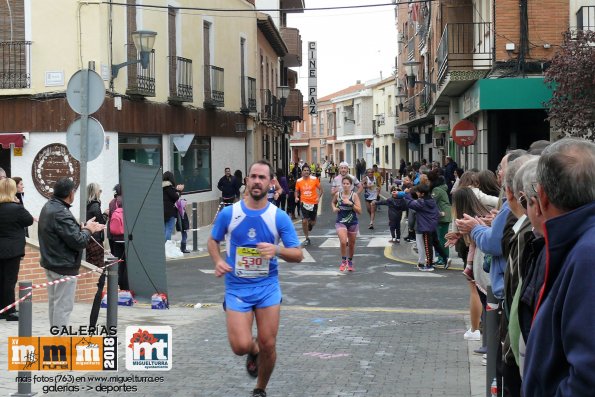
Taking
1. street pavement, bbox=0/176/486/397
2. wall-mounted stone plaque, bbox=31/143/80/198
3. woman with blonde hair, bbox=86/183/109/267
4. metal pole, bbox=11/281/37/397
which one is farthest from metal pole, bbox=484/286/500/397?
wall-mounted stone plaque, bbox=31/143/80/198

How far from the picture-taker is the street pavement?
24.0ft

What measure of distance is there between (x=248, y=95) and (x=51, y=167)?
13977mm

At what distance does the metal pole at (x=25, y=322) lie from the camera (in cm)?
655

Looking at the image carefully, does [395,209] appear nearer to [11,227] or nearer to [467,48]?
[467,48]

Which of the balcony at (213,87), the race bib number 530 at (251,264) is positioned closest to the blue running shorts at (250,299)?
the race bib number 530 at (251,264)

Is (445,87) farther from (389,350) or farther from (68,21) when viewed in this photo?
(389,350)

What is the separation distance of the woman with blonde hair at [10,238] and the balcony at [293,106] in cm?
3683

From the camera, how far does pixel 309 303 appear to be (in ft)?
40.9

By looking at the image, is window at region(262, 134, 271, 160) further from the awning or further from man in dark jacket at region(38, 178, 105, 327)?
man in dark jacket at region(38, 178, 105, 327)

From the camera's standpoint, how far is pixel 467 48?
2528 cm

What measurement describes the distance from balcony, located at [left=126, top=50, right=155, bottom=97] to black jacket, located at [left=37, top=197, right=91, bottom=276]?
13.1 meters

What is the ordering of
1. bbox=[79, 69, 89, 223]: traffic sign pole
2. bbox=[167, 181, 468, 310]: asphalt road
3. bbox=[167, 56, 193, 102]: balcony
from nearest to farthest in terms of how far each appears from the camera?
bbox=[79, 69, 89, 223]: traffic sign pole < bbox=[167, 181, 468, 310]: asphalt road < bbox=[167, 56, 193, 102]: balcony

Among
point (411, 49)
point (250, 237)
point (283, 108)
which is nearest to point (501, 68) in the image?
point (250, 237)

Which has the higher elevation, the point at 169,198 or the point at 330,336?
the point at 169,198
